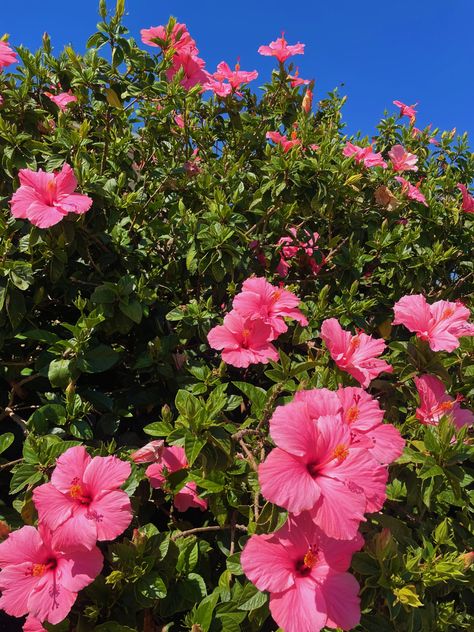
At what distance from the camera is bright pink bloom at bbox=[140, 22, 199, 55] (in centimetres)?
220

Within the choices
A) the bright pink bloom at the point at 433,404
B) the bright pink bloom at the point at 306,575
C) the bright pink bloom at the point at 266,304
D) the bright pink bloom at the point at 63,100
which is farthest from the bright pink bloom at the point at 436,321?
the bright pink bloom at the point at 63,100

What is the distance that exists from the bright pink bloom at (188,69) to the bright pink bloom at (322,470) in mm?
1829

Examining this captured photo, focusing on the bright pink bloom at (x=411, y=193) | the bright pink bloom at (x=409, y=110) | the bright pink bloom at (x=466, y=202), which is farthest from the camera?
the bright pink bloom at (x=409, y=110)

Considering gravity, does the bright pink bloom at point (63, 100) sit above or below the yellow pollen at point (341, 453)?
above

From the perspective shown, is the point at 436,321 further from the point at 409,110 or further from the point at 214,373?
the point at 409,110

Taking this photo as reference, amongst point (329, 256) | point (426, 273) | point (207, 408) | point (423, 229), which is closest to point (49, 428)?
point (207, 408)

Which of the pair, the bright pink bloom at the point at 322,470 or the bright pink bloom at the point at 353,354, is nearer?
the bright pink bloom at the point at 322,470

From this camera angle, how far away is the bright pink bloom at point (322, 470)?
0.92 metres

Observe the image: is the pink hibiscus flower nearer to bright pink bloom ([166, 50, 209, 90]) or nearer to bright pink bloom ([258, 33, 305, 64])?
bright pink bloom ([166, 50, 209, 90])

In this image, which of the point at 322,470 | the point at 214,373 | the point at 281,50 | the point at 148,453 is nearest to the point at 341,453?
the point at 322,470

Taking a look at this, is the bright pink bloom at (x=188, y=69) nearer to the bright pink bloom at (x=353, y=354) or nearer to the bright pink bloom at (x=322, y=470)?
the bright pink bloom at (x=353, y=354)

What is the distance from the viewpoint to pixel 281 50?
2.75 m

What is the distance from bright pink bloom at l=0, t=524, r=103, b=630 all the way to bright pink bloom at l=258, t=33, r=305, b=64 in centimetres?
263

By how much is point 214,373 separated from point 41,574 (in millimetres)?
754
